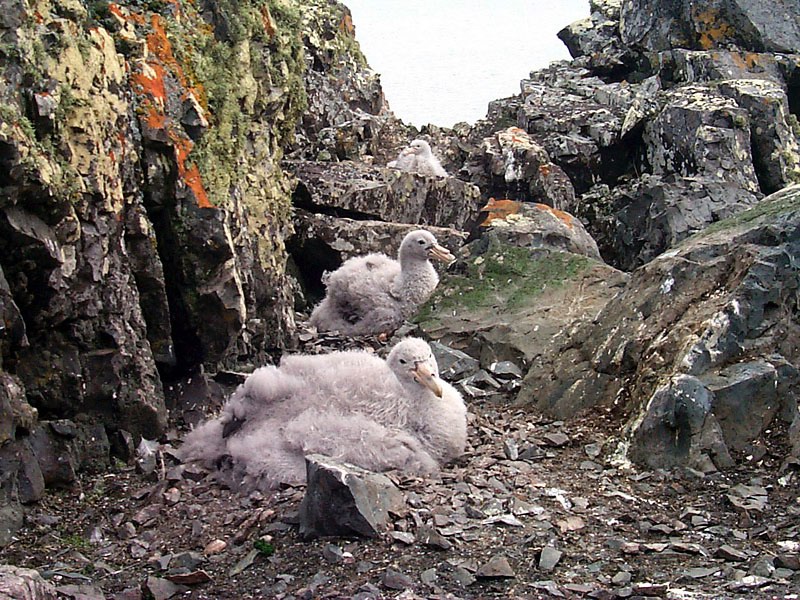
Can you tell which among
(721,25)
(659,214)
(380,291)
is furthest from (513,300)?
(721,25)

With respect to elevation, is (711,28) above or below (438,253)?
above

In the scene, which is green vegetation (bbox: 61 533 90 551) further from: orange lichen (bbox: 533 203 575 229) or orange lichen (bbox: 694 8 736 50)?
orange lichen (bbox: 694 8 736 50)

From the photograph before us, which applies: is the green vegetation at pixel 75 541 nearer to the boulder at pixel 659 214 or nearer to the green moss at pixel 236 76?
the green moss at pixel 236 76

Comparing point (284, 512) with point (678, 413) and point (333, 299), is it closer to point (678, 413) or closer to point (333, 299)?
point (678, 413)

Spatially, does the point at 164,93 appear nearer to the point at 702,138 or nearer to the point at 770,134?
the point at 702,138

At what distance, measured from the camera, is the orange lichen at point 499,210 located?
10.8m

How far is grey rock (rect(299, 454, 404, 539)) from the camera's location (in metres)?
5.16

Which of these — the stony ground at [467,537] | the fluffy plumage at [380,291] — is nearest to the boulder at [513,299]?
the fluffy plumage at [380,291]

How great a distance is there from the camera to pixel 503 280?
377 inches

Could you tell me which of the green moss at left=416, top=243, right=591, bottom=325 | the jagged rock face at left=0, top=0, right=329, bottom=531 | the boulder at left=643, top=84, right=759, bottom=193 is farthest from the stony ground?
the boulder at left=643, top=84, right=759, bottom=193

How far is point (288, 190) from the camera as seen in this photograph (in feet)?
31.3

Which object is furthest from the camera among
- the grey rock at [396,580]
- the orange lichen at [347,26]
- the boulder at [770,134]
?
the orange lichen at [347,26]

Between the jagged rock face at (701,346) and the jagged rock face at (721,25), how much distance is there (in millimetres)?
8078

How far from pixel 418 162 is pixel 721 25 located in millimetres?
5470
